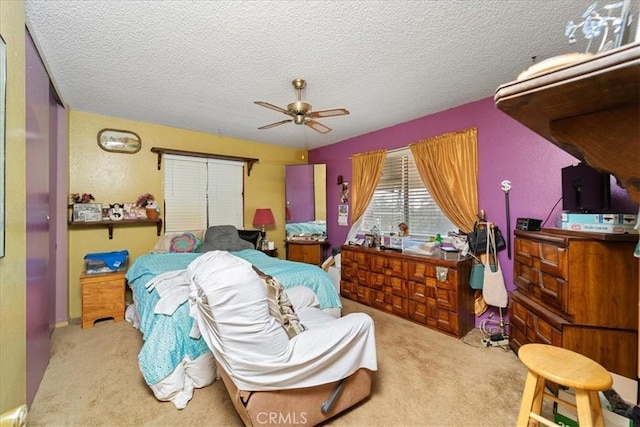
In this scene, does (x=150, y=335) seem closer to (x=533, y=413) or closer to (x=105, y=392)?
(x=105, y=392)

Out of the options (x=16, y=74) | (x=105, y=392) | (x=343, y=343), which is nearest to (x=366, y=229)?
(x=343, y=343)

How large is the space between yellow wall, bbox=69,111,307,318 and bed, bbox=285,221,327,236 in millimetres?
994

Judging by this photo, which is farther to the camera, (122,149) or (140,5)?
(122,149)

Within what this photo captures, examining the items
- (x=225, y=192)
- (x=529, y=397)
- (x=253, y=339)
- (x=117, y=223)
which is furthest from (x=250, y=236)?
(x=529, y=397)

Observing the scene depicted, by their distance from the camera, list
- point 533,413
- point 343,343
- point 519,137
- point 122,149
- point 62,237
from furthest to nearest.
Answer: point 122,149
point 62,237
point 519,137
point 343,343
point 533,413

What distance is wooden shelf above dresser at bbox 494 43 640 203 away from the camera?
486 mm

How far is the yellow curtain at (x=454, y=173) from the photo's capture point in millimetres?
3076

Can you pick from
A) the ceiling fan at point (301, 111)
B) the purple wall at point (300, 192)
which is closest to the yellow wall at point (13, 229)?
the ceiling fan at point (301, 111)

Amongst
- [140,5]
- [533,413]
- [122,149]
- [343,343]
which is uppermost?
[140,5]

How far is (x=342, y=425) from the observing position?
168cm

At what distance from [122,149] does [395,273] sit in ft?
12.7

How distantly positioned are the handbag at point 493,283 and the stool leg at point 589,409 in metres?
1.75

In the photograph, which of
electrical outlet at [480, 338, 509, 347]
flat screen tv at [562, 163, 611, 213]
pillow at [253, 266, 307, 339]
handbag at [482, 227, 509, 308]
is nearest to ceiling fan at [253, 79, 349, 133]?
pillow at [253, 266, 307, 339]

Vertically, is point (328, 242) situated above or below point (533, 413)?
above
